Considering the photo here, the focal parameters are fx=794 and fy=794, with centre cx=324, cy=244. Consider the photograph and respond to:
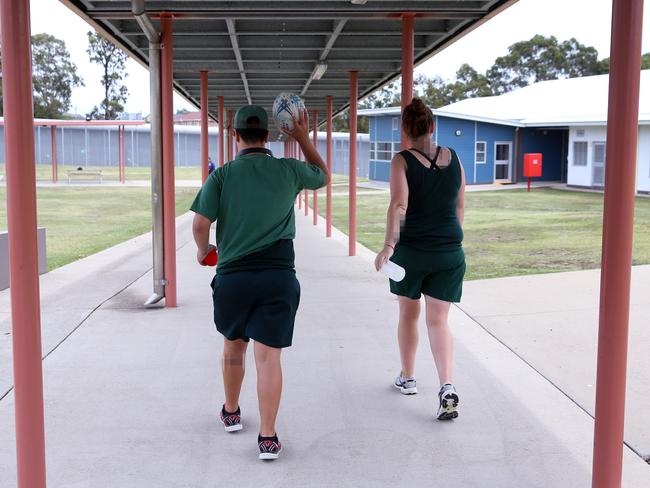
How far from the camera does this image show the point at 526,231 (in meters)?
18.2

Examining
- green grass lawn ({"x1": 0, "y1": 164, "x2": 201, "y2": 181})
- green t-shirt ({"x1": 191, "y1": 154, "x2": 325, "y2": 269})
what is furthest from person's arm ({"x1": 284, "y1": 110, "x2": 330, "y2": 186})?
green grass lawn ({"x1": 0, "y1": 164, "x2": 201, "y2": 181})

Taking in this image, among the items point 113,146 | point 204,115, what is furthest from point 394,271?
A: point 113,146

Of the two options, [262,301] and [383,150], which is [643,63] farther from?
[262,301]

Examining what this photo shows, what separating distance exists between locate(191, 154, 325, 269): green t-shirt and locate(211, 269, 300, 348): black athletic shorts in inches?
4.4

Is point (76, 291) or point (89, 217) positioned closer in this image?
point (76, 291)

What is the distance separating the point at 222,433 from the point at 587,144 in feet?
109

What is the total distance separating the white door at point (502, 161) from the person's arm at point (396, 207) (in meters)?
37.8

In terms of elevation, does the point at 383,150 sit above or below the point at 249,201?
above

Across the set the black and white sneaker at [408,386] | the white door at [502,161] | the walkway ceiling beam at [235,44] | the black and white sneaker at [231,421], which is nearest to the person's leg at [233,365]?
the black and white sneaker at [231,421]

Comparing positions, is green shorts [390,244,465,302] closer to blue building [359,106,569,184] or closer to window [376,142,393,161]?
blue building [359,106,569,184]

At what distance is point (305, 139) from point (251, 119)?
29cm

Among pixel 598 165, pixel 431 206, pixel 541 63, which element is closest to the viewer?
pixel 431 206

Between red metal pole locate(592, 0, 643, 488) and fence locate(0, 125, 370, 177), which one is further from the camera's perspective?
fence locate(0, 125, 370, 177)

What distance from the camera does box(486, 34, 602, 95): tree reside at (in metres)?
73.7
